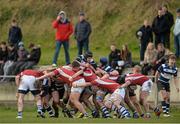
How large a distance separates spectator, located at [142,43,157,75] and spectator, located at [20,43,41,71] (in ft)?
14.7

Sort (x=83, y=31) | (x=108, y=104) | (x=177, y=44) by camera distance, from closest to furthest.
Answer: (x=108, y=104) → (x=177, y=44) → (x=83, y=31)

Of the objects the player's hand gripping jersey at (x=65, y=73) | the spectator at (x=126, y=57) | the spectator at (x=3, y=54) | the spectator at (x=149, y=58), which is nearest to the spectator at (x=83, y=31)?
the spectator at (x=126, y=57)

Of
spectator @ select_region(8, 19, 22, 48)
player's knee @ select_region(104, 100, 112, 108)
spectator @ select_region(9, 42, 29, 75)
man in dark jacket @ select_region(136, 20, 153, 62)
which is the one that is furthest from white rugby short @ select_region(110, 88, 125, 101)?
spectator @ select_region(8, 19, 22, 48)

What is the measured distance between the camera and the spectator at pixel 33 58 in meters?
40.6

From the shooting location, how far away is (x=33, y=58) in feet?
134

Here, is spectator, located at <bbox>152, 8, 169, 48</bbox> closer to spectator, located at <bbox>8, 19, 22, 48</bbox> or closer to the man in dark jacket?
the man in dark jacket

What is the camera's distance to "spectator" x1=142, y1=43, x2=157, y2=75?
126 ft

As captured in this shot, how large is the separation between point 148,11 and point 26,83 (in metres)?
13.6

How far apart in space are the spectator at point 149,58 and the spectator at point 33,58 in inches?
176

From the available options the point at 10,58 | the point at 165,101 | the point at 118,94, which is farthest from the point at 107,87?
the point at 10,58

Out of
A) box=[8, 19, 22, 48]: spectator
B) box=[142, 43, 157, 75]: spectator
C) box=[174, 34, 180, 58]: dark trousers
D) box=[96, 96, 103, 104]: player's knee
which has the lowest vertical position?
box=[96, 96, 103, 104]: player's knee

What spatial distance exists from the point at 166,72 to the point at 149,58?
3371 millimetres

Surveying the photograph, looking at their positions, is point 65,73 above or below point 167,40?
below

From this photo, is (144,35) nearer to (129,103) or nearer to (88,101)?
(88,101)
